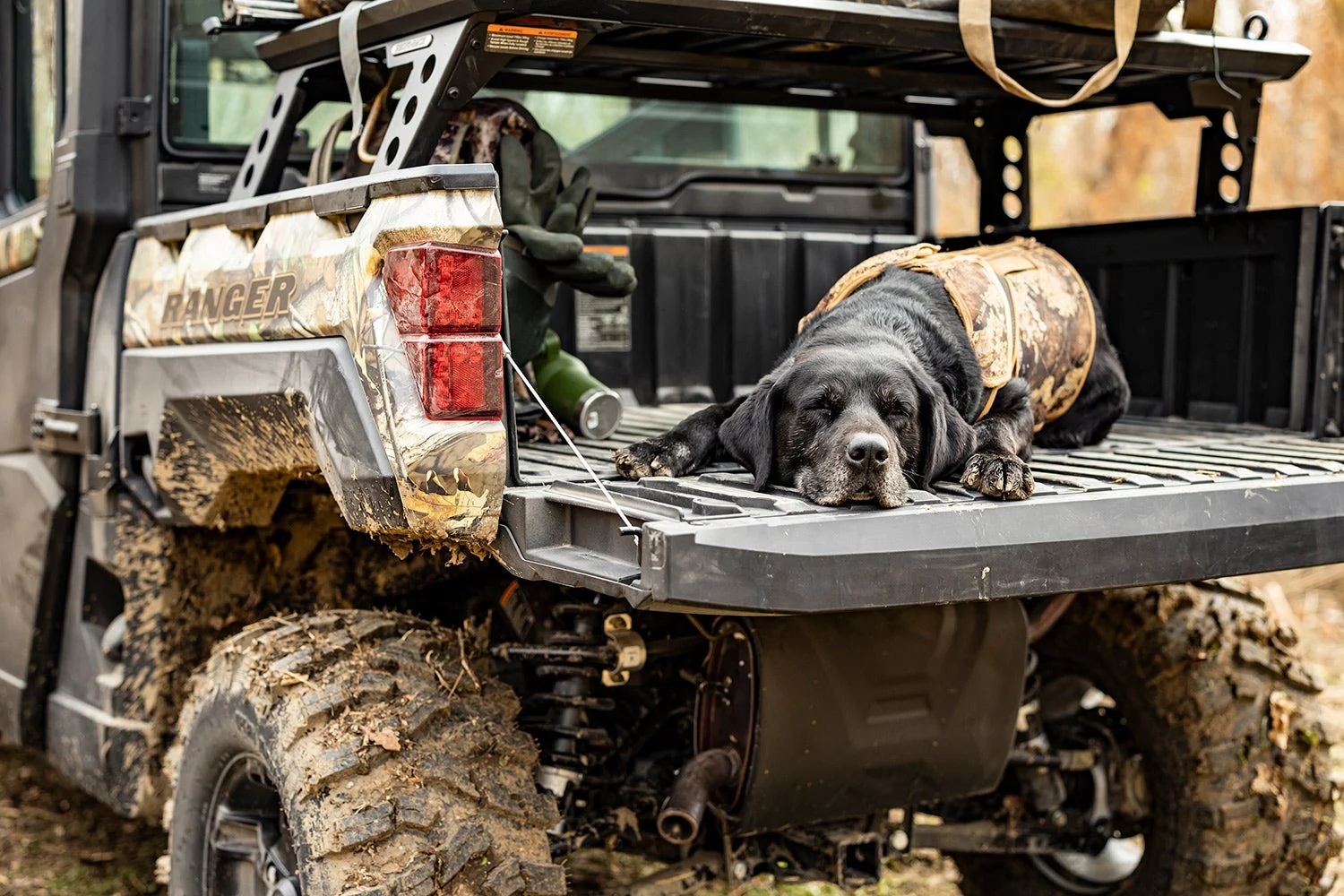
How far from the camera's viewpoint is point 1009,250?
402 cm

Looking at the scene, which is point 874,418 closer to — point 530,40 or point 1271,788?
point 530,40

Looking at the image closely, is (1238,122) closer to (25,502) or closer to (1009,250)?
(1009,250)

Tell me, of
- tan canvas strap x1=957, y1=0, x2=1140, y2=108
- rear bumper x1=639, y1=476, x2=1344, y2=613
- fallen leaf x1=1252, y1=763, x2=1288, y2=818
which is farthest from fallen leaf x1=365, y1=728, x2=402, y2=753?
fallen leaf x1=1252, y1=763, x2=1288, y2=818

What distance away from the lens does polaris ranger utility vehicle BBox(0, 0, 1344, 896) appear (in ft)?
8.91

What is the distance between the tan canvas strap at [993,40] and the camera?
3.50 m

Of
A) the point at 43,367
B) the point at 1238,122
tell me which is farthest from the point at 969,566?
the point at 43,367

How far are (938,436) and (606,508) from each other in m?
0.86

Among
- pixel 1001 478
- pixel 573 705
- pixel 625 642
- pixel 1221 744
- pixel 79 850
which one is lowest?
pixel 79 850

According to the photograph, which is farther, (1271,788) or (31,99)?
(31,99)

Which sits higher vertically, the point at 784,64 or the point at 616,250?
the point at 784,64

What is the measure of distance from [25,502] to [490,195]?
7.88ft

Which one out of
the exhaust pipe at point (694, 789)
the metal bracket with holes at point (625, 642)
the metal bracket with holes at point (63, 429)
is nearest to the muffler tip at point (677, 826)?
the exhaust pipe at point (694, 789)

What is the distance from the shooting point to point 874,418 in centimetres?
300

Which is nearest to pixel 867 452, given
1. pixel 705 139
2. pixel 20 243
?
pixel 705 139
